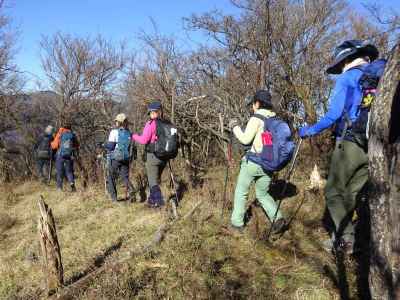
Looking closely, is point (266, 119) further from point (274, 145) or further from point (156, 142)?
point (156, 142)

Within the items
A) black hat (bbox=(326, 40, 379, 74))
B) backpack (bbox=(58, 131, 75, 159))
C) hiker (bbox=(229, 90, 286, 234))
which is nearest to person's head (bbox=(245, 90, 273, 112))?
hiker (bbox=(229, 90, 286, 234))

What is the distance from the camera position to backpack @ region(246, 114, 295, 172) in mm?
4258

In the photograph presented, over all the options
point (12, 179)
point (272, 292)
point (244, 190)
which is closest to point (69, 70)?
point (12, 179)

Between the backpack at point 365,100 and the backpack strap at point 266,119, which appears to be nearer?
the backpack at point 365,100

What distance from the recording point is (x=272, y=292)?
332 centimetres

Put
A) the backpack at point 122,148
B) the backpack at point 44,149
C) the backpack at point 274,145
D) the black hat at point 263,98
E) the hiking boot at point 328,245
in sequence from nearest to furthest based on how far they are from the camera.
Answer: the hiking boot at point 328,245, the backpack at point 274,145, the black hat at point 263,98, the backpack at point 122,148, the backpack at point 44,149

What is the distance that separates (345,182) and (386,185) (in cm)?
155

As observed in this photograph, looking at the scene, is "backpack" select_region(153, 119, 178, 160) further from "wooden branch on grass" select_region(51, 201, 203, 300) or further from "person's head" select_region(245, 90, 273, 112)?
"person's head" select_region(245, 90, 273, 112)

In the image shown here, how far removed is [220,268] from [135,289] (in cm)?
90

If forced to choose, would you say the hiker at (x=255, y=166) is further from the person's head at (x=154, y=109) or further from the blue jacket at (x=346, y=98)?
the person's head at (x=154, y=109)

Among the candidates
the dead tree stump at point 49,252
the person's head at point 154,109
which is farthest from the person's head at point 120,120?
the dead tree stump at point 49,252

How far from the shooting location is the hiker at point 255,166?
435cm

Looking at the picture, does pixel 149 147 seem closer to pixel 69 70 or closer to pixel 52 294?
pixel 52 294

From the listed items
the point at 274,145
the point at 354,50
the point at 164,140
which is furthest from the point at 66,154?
the point at 354,50
